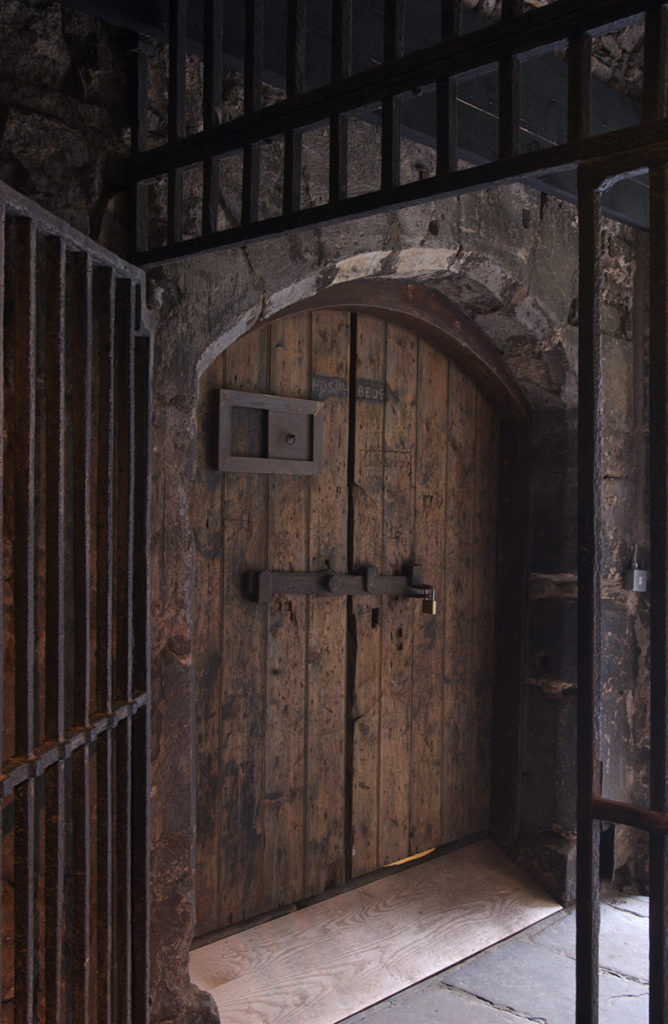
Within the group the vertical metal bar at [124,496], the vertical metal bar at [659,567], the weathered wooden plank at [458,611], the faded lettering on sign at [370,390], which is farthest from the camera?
the weathered wooden plank at [458,611]

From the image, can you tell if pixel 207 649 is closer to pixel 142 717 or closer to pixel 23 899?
pixel 142 717

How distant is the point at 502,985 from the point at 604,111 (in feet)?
8.61

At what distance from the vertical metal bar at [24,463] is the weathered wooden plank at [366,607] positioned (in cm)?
163

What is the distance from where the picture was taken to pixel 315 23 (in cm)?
205

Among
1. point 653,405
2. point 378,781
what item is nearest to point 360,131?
point 653,405

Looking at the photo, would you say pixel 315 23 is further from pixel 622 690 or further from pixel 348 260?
pixel 622 690

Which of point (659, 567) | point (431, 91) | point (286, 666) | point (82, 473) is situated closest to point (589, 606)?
point (659, 567)

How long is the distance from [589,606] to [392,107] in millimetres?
808

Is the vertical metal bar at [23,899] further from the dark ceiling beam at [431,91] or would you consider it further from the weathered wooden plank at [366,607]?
the weathered wooden plank at [366,607]

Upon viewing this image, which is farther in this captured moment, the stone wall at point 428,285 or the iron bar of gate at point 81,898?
the stone wall at point 428,285

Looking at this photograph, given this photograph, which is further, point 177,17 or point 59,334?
point 177,17

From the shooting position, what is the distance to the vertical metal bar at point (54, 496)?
1232 mm

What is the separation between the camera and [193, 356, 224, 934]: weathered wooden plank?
2309mm

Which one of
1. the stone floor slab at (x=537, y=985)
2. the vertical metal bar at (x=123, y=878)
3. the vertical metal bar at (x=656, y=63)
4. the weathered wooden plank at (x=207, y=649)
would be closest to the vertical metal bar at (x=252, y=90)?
the vertical metal bar at (x=656, y=63)
